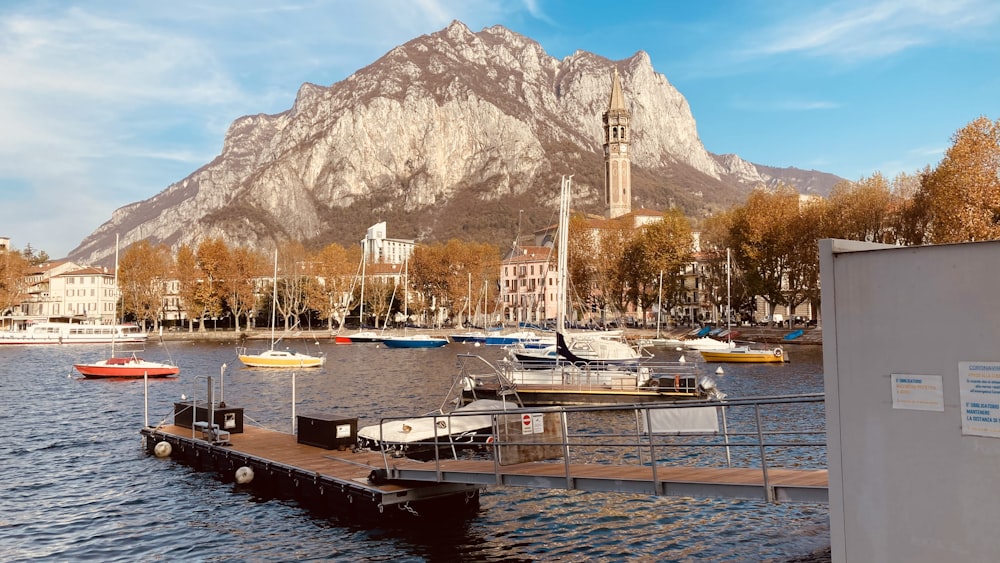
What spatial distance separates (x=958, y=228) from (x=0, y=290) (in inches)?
5347

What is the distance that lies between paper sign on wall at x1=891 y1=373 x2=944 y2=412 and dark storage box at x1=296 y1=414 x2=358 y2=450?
16829 millimetres

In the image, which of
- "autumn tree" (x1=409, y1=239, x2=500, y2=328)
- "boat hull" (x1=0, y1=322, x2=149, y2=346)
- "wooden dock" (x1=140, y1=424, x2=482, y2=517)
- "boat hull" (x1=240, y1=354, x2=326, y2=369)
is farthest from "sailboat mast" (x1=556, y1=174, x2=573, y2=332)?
"boat hull" (x1=0, y1=322, x2=149, y2=346)

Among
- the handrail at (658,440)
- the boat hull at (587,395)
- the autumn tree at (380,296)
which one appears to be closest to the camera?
the handrail at (658,440)

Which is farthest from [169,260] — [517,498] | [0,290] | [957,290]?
[957,290]

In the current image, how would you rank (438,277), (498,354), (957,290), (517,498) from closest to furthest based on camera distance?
(957,290) < (517,498) < (498,354) < (438,277)

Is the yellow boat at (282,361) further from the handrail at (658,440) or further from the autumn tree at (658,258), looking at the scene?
the autumn tree at (658,258)

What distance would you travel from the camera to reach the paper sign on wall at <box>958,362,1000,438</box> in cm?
755

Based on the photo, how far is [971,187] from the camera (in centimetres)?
5809

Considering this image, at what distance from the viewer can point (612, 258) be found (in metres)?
116

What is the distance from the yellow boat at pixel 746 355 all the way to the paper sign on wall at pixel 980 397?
61.7m

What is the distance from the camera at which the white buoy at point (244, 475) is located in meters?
21.7

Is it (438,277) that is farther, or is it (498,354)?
(438,277)

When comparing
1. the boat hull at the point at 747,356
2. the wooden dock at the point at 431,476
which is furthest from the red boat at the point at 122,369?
the boat hull at the point at 747,356

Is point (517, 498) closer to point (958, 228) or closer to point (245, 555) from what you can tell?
point (245, 555)
